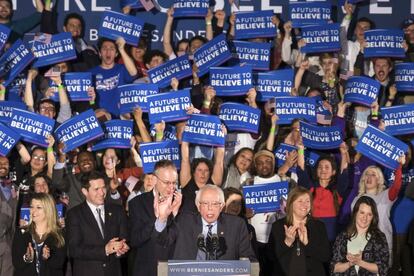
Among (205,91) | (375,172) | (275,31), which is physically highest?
(275,31)

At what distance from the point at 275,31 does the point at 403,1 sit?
5.88 ft

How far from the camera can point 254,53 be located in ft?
38.8

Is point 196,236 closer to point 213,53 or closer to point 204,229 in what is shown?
point 204,229

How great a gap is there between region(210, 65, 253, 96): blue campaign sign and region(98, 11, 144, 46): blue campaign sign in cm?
115

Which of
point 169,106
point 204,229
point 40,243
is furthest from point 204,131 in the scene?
point 204,229

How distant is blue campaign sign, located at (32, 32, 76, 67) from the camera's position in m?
11.6

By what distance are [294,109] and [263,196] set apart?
1627 mm

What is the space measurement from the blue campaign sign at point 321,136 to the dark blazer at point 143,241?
293 centimetres

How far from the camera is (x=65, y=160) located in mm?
10242

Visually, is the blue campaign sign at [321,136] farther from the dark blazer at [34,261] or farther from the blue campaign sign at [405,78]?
the dark blazer at [34,261]

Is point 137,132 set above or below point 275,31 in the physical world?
below

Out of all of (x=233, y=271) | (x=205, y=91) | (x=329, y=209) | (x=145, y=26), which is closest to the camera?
(x=233, y=271)

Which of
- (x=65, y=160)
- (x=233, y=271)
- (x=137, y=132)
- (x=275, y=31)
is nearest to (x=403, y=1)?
(x=275, y=31)

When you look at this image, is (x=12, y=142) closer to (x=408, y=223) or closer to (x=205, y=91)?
(x=205, y=91)
